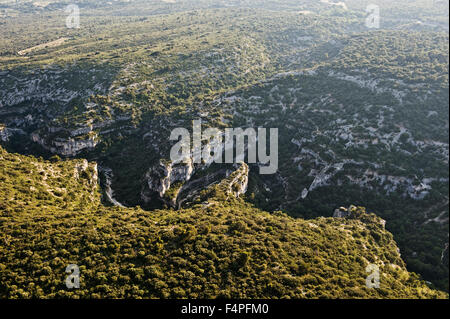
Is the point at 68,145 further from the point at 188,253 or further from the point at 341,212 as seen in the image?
the point at 341,212

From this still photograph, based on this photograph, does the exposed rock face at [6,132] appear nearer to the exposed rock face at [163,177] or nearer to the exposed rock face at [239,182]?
the exposed rock face at [163,177]

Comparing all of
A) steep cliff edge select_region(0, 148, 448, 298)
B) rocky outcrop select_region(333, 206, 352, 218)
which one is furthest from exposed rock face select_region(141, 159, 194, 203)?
rocky outcrop select_region(333, 206, 352, 218)

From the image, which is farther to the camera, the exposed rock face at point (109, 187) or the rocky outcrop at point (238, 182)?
the exposed rock face at point (109, 187)

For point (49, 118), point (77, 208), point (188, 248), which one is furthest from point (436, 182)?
point (49, 118)

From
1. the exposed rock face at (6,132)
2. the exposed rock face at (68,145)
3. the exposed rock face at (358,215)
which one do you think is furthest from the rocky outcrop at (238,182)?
the exposed rock face at (6,132)

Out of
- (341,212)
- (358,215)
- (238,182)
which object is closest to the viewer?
(358,215)

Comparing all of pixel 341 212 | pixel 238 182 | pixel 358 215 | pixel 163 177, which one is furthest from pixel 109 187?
pixel 358 215

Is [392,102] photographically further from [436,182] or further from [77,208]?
[77,208]

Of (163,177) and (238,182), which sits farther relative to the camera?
(238,182)

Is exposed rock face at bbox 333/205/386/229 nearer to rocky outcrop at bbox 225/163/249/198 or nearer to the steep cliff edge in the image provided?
the steep cliff edge

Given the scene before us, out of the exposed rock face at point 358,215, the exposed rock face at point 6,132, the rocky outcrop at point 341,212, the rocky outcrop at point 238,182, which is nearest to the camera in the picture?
the exposed rock face at point 358,215
